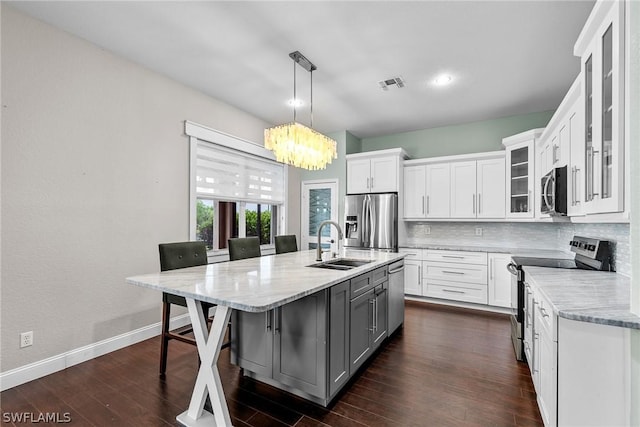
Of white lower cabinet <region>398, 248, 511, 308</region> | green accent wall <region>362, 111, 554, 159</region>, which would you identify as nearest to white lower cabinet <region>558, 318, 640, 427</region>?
white lower cabinet <region>398, 248, 511, 308</region>

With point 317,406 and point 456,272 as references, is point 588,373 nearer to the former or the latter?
point 317,406

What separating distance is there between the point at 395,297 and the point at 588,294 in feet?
5.66

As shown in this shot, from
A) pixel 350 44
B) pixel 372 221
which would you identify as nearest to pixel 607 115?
pixel 350 44

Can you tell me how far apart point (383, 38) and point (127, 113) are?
255 cm

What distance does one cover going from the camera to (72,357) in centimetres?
248

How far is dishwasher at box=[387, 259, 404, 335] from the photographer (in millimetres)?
2969

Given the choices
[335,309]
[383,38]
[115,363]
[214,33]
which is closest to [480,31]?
[383,38]

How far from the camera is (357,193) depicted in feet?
16.3

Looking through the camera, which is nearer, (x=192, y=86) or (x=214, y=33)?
(x=214, y=33)

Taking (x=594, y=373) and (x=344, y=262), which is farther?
(x=344, y=262)

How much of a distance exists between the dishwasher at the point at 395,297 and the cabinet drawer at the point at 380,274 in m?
0.10

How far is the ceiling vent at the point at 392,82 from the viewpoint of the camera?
10.5 ft

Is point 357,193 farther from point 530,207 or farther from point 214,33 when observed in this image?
point 214,33

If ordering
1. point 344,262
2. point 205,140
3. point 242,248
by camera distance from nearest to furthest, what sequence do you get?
point 344,262, point 242,248, point 205,140
